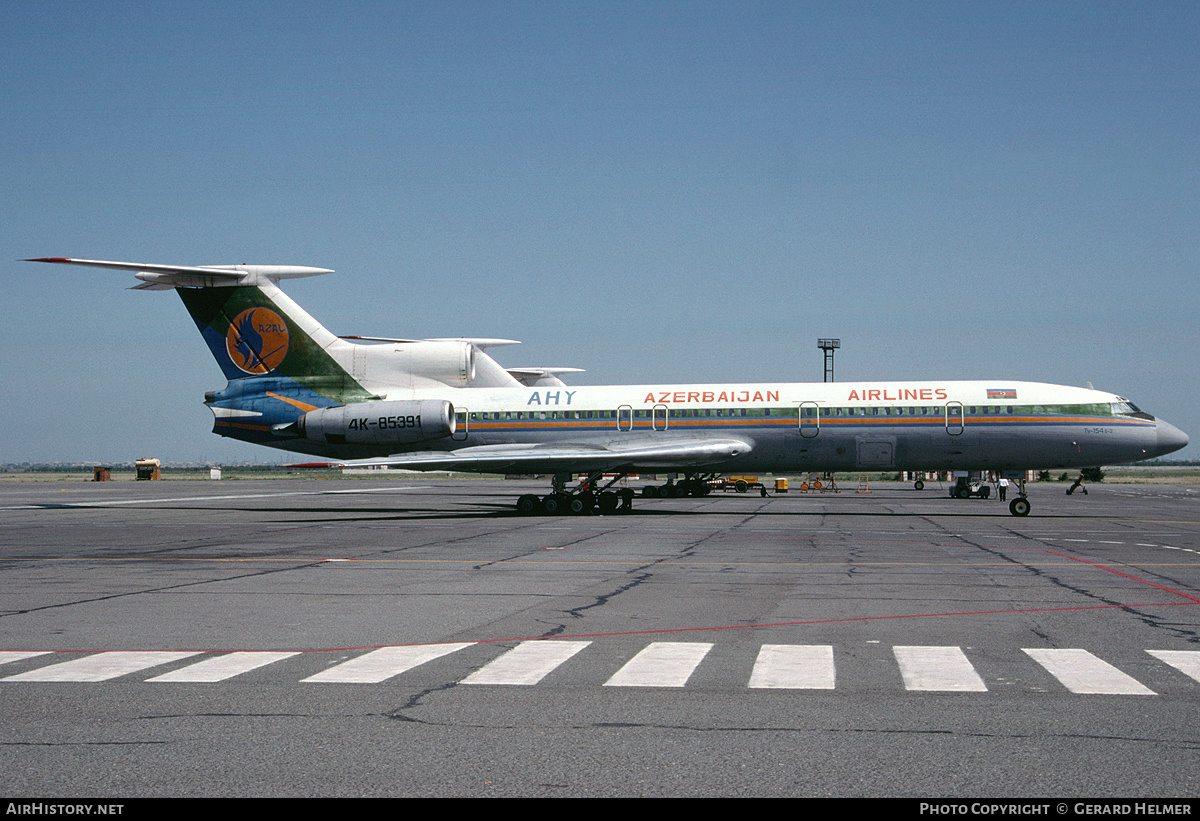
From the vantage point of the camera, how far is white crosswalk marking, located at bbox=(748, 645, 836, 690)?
7691mm

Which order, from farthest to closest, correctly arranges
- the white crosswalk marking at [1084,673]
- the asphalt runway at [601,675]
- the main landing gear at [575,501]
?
the main landing gear at [575,501], the white crosswalk marking at [1084,673], the asphalt runway at [601,675]

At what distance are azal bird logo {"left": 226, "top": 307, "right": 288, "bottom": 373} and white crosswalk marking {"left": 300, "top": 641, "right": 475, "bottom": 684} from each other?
28.1 metres

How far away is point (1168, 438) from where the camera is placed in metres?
31.9

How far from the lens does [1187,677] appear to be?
7.89 metres

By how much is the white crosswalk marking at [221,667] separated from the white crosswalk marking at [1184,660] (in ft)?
24.3

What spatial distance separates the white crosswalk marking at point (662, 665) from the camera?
7766mm

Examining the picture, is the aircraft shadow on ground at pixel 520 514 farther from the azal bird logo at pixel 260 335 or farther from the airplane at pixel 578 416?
the azal bird logo at pixel 260 335

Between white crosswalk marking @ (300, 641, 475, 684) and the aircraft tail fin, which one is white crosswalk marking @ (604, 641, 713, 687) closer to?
white crosswalk marking @ (300, 641, 475, 684)

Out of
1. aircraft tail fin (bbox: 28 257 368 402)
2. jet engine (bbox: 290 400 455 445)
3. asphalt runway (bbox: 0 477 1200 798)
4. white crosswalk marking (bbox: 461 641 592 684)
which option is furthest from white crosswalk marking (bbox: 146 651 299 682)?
aircraft tail fin (bbox: 28 257 368 402)

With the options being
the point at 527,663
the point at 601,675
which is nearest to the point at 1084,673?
the point at 601,675

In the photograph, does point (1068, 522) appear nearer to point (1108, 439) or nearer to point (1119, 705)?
point (1108, 439)

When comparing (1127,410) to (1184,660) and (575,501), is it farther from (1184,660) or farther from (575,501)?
(1184,660)

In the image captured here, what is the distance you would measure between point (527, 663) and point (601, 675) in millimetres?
790

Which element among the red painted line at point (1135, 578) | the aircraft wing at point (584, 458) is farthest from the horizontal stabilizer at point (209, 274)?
the red painted line at point (1135, 578)
